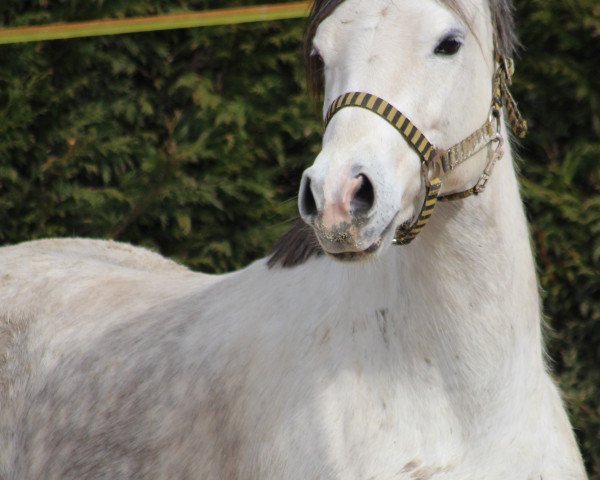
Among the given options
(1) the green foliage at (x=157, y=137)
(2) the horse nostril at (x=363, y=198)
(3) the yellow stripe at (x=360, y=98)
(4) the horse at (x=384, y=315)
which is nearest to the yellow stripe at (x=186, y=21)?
(4) the horse at (x=384, y=315)

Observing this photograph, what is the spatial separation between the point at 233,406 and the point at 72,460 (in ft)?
2.33

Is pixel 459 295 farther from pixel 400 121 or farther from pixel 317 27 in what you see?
pixel 317 27

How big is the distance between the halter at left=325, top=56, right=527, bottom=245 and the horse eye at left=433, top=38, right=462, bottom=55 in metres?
Result: 0.20

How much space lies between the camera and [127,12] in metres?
5.26

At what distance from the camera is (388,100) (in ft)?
7.24

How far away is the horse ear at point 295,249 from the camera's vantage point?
2.80m

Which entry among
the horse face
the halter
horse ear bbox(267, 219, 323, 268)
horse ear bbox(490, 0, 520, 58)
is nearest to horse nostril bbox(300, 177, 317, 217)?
the horse face

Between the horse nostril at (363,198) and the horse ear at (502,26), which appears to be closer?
the horse nostril at (363,198)

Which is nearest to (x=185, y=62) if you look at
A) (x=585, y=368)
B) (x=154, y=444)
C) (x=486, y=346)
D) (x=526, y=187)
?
(x=526, y=187)

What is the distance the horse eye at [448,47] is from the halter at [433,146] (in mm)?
196

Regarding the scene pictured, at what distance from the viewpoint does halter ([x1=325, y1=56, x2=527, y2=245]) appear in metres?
2.20

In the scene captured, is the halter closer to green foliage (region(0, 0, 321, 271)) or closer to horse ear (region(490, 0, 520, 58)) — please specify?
horse ear (region(490, 0, 520, 58))

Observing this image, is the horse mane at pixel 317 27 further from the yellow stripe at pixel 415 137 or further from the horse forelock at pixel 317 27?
the yellow stripe at pixel 415 137

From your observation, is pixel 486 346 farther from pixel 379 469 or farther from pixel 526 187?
pixel 526 187
